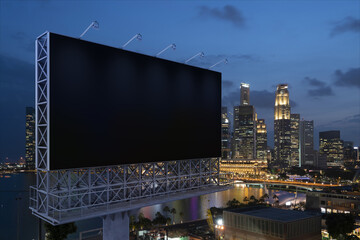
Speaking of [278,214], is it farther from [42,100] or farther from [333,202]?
[333,202]

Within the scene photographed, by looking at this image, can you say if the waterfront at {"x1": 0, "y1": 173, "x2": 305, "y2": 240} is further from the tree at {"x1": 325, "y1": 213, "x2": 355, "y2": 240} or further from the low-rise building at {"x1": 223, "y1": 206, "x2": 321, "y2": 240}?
the tree at {"x1": 325, "y1": 213, "x2": 355, "y2": 240}

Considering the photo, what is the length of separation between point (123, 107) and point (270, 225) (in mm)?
26002

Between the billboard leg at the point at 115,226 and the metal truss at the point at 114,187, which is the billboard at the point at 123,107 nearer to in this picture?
the metal truss at the point at 114,187

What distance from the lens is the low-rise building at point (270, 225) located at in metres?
36.1

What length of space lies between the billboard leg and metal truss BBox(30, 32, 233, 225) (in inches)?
43.7

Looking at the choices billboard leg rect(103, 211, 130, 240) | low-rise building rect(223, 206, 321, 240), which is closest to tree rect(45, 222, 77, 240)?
billboard leg rect(103, 211, 130, 240)

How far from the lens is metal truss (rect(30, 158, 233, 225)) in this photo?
1800cm

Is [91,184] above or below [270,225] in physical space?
above

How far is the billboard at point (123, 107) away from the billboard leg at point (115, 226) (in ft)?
12.4

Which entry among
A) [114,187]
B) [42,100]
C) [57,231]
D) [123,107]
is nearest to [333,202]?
[57,231]

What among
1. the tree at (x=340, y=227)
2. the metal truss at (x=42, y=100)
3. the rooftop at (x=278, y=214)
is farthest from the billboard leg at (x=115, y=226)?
the tree at (x=340, y=227)

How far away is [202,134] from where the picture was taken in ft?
86.3

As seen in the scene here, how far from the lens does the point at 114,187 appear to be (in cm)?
2112

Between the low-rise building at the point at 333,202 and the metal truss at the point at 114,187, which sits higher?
the metal truss at the point at 114,187
